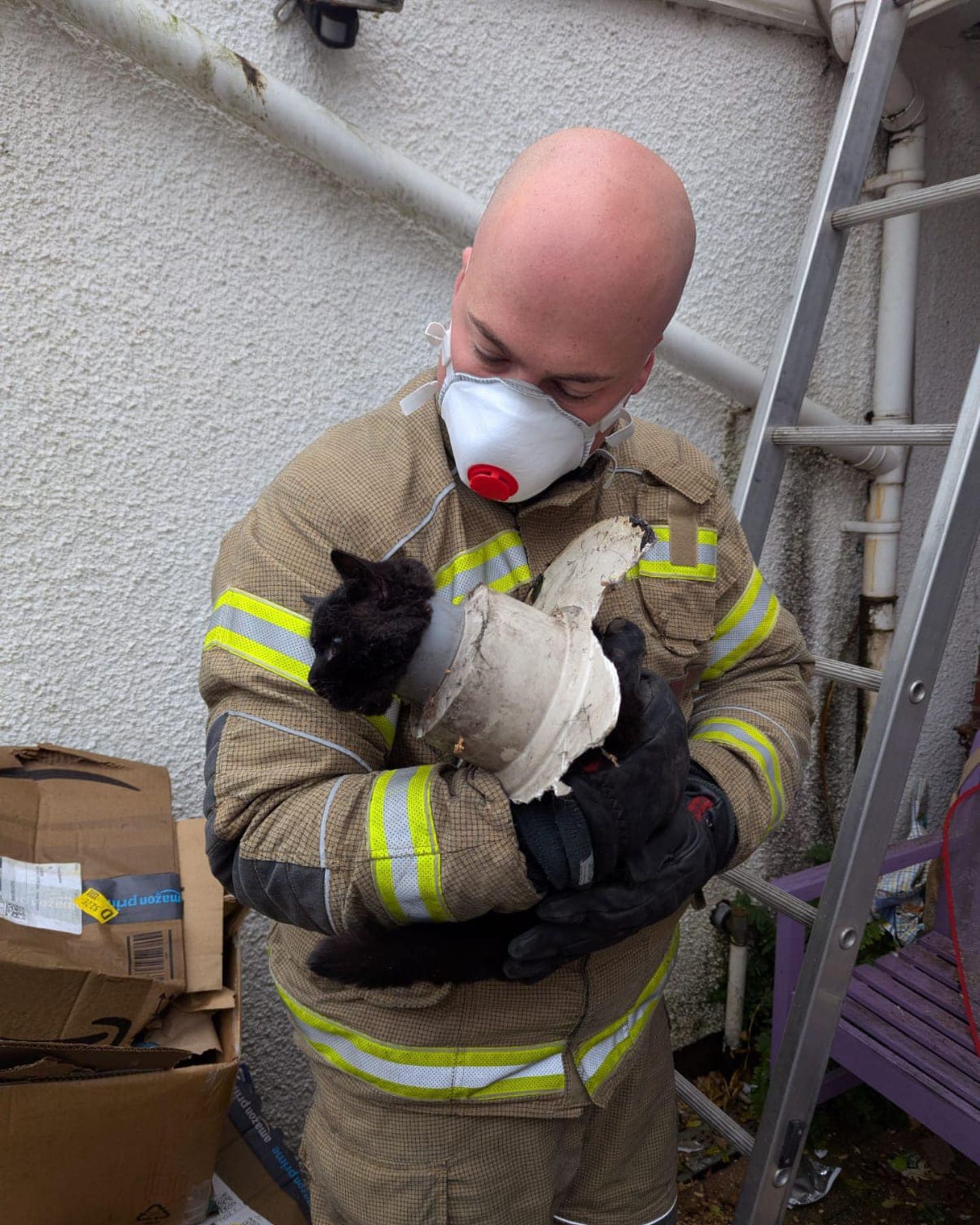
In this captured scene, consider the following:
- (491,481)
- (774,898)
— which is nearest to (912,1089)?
(774,898)

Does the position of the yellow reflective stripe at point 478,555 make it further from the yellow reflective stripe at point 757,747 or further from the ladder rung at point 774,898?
the ladder rung at point 774,898

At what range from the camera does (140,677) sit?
1.79 m

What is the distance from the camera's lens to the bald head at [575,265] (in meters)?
1.04

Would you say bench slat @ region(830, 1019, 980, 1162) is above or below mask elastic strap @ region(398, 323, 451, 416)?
below

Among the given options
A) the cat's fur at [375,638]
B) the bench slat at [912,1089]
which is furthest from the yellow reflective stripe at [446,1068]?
the bench slat at [912,1089]

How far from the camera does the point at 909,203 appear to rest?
1.77 m

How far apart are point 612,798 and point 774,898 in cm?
106

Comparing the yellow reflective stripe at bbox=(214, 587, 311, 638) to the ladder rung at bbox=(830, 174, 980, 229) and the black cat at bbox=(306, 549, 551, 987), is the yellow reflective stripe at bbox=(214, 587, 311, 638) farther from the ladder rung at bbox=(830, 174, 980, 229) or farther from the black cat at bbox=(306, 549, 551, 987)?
the ladder rung at bbox=(830, 174, 980, 229)

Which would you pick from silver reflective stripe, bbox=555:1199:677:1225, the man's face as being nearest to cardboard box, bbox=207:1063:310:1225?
silver reflective stripe, bbox=555:1199:677:1225

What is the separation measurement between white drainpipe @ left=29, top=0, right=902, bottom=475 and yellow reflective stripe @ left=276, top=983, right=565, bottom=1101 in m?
1.48

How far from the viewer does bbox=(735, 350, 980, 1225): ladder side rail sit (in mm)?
1629

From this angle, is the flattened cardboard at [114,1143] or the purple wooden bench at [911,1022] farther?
the purple wooden bench at [911,1022]

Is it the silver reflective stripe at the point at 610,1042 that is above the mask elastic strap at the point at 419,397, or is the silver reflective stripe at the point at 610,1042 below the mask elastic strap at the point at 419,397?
below

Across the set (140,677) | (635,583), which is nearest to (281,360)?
(140,677)
